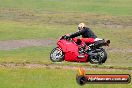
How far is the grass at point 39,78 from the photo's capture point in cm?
1468

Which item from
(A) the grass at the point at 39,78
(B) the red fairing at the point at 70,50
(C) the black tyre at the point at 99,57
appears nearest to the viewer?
(A) the grass at the point at 39,78

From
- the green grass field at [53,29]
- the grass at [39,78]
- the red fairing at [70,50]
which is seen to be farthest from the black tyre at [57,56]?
the grass at [39,78]

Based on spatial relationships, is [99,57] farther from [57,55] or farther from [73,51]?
[57,55]

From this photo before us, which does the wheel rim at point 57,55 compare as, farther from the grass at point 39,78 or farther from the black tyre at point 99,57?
the grass at point 39,78

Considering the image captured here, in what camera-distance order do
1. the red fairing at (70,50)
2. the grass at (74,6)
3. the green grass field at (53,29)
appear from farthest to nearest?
the grass at (74,6) < the red fairing at (70,50) < the green grass field at (53,29)

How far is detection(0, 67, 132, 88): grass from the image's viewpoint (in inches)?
578

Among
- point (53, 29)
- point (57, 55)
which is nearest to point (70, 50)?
point (57, 55)

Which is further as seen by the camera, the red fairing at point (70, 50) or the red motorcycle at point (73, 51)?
the red fairing at point (70, 50)

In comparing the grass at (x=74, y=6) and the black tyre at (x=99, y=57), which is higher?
the grass at (x=74, y=6)

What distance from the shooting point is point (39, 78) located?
52.5ft

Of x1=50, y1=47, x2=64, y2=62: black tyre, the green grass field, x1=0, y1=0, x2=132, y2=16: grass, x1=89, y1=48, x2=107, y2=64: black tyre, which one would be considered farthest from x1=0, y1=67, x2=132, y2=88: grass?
x1=0, y1=0, x2=132, y2=16: grass

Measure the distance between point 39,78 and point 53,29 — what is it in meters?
28.4

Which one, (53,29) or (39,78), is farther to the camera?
(53,29)

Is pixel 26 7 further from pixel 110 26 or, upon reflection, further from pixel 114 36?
pixel 114 36
